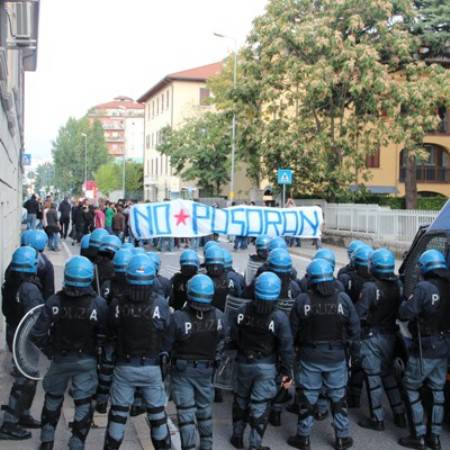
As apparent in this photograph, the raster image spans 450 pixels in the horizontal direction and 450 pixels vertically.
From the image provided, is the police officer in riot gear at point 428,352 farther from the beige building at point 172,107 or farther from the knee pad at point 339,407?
the beige building at point 172,107

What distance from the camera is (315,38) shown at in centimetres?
2767

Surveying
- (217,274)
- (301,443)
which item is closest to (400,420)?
(301,443)

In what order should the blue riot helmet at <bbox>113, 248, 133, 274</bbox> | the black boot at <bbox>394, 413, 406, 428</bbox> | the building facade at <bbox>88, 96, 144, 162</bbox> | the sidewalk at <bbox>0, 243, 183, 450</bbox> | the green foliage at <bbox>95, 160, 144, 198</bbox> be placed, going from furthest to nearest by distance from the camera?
the building facade at <bbox>88, 96, 144, 162</bbox>
the green foliage at <bbox>95, 160, 144, 198</bbox>
the blue riot helmet at <bbox>113, 248, 133, 274</bbox>
the black boot at <bbox>394, 413, 406, 428</bbox>
the sidewalk at <bbox>0, 243, 183, 450</bbox>

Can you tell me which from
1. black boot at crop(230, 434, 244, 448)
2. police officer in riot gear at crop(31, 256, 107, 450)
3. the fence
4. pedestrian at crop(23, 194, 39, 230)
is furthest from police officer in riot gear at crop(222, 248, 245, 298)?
pedestrian at crop(23, 194, 39, 230)

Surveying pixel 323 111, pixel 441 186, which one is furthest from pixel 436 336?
pixel 441 186

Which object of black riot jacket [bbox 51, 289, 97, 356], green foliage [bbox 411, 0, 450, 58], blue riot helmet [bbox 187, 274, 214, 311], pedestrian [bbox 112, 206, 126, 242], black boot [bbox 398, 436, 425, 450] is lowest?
black boot [bbox 398, 436, 425, 450]

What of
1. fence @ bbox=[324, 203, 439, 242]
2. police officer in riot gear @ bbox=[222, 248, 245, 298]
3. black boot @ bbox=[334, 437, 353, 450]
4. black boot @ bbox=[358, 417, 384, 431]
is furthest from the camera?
fence @ bbox=[324, 203, 439, 242]

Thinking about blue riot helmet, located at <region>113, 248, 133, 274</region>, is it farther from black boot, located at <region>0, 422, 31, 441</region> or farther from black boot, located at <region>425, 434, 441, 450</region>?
black boot, located at <region>425, 434, 441, 450</region>

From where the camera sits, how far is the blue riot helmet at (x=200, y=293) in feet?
18.9

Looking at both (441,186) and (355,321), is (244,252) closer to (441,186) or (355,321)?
(355,321)

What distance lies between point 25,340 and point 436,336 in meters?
3.60

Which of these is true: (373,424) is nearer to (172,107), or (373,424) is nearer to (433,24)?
(433,24)

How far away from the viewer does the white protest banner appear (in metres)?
16.4

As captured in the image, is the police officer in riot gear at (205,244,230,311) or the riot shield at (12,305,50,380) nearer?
the riot shield at (12,305,50,380)
